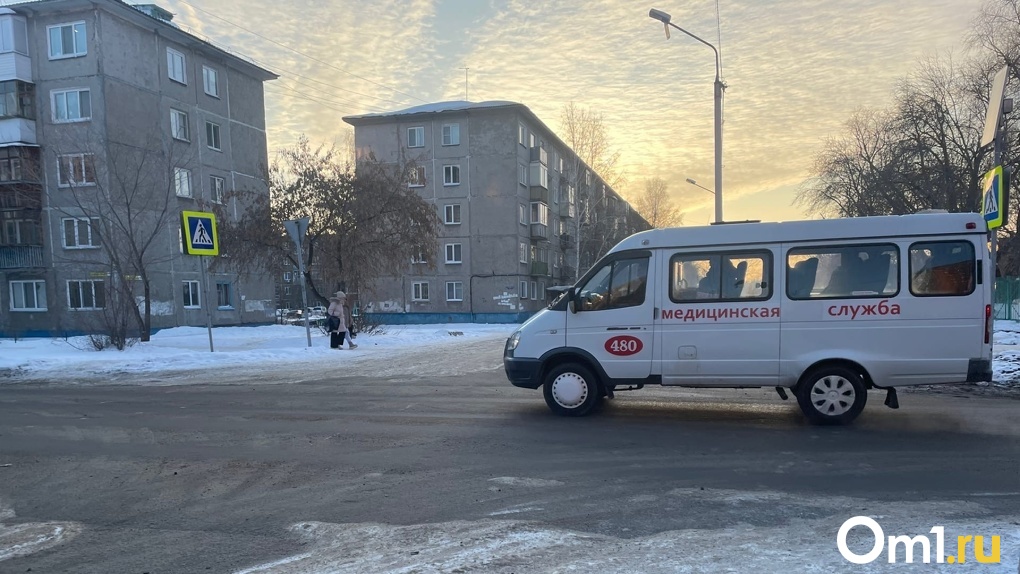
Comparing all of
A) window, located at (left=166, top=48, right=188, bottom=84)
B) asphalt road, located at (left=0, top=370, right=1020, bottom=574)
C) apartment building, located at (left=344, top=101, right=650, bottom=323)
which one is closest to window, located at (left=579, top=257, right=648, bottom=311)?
asphalt road, located at (left=0, top=370, right=1020, bottom=574)

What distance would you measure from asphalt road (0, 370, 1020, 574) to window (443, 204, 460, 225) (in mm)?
36387

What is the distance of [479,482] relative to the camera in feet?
17.5

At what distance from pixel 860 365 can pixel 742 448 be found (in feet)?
6.93

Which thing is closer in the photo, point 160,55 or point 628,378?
point 628,378

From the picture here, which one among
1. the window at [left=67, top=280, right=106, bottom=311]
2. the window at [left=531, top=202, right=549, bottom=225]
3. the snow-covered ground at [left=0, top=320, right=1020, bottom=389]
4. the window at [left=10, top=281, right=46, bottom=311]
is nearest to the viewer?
the snow-covered ground at [left=0, top=320, right=1020, bottom=389]

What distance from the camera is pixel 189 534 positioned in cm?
434

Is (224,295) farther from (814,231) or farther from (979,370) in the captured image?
(979,370)

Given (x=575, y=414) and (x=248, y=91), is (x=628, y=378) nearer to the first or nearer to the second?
(x=575, y=414)

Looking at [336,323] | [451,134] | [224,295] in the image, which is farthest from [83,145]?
[451,134]

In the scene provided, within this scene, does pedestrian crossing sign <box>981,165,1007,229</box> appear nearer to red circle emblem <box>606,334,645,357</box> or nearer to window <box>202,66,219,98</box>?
red circle emblem <box>606,334,645,357</box>

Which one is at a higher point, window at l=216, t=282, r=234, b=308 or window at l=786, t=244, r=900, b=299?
window at l=786, t=244, r=900, b=299

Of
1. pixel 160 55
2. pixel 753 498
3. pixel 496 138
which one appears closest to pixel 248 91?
pixel 160 55

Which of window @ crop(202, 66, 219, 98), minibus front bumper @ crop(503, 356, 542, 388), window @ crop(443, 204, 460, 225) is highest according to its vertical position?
window @ crop(202, 66, 219, 98)

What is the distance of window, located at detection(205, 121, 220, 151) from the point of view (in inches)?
1325
